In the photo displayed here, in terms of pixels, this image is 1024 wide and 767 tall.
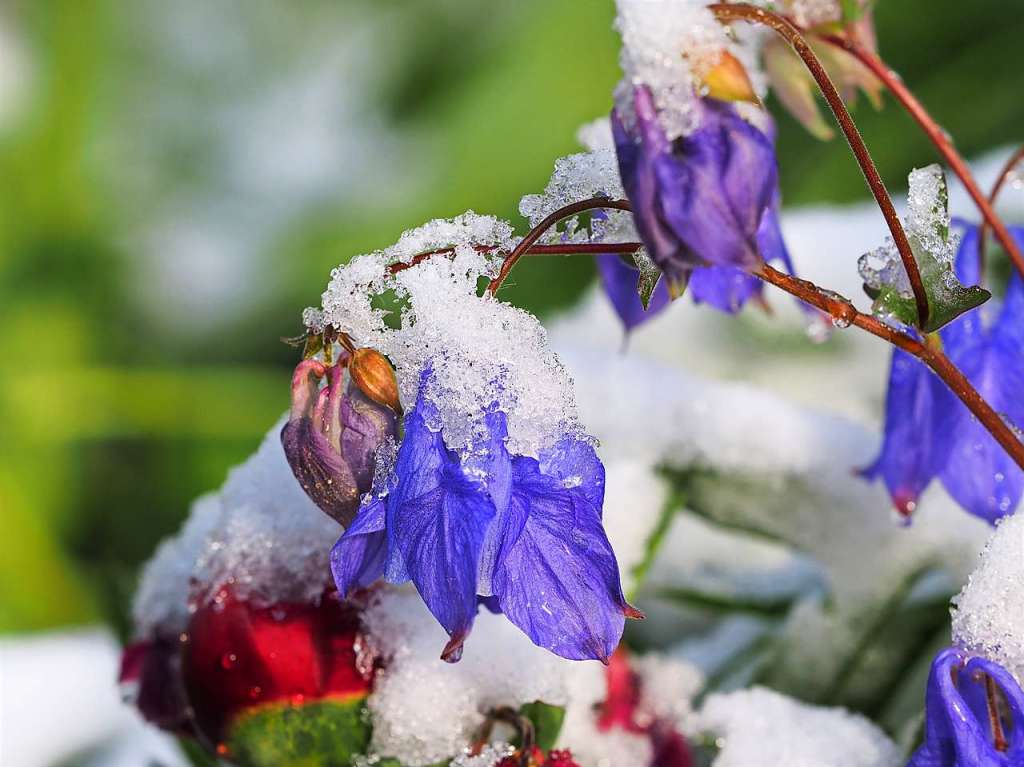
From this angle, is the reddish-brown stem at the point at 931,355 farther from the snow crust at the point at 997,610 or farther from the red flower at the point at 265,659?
the red flower at the point at 265,659

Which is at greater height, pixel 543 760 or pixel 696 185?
pixel 696 185

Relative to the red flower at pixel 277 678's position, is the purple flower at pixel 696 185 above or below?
above

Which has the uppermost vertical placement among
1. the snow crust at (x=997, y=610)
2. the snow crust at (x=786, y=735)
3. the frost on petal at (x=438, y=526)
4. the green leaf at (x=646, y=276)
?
the green leaf at (x=646, y=276)

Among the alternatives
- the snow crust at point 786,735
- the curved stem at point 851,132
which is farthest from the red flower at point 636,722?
the curved stem at point 851,132

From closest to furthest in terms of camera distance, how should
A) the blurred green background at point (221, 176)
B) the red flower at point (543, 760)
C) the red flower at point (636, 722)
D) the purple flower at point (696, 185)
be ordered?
the purple flower at point (696, 185)
the red flower at point (543, 760)
the red flower at point (636, 722)
the blurred green background at point (221, 176)

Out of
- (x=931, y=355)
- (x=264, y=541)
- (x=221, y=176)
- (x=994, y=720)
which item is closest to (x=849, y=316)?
(x=931, y=355)

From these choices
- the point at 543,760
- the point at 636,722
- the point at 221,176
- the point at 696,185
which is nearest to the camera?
the point at 696,185

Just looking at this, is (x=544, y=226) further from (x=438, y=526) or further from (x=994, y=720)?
(x=994, y=720)
